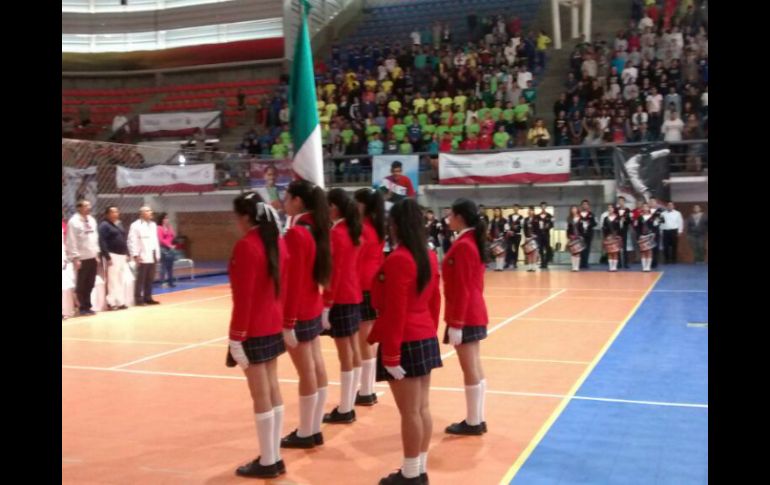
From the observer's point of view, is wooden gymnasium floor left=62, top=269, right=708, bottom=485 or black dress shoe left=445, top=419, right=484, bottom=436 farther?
black dress shoe left=445, top=419, right=484, bottom=436

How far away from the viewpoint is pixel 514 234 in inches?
709

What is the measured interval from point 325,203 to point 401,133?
1566 centimetres

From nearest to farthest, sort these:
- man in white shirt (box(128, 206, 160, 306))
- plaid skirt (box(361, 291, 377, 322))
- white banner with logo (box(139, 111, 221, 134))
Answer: plaid skirt (box(361, 291, 377, 322)) → man in white shirt (box(128, 206, 160, 306)) → white banner with logo (box(139, 111, 221, 134))

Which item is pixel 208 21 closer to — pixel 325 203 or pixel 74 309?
pixel 74 309

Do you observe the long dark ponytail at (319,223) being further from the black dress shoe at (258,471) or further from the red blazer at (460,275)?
the black dress shoe at (258,471)

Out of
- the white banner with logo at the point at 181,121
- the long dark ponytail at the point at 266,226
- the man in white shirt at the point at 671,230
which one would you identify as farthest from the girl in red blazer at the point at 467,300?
the white banner with logo at the point at 181,121

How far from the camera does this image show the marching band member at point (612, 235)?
16625mm

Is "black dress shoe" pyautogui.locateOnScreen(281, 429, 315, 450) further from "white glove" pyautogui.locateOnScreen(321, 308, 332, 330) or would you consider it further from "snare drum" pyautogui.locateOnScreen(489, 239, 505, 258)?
"snare drum" pyautogui.locateOnScreen(489, 239, 505, 258)

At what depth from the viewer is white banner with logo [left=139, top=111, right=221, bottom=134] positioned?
25078 millimetres

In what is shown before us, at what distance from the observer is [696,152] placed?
17141 millimetres

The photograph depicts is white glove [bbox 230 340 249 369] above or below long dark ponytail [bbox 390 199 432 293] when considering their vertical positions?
below

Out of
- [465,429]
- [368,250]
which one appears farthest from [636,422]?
[368,250]

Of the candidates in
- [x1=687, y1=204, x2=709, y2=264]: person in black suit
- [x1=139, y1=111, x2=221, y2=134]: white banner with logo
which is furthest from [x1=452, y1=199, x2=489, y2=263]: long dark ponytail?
[x1=139, y1=111, x2=221, y2=134]: white banner with logo

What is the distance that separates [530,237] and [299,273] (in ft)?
44.5
